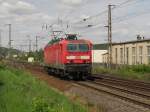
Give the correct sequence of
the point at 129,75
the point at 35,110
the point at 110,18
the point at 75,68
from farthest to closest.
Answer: the point at 110,18, the point at 129,75, the point at 75,68, the point at 35,110

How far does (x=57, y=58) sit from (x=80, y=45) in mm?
2875

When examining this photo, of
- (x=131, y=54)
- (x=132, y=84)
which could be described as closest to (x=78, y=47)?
(x=132, y=84)

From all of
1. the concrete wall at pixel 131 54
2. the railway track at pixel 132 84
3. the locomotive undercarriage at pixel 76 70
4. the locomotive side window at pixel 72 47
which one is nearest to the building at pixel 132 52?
the concrete wall at pixel 131 54

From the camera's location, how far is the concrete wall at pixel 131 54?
59384mm

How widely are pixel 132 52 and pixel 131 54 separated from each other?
1.45ft

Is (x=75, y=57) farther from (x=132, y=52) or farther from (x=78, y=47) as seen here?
(x=132, y=52)

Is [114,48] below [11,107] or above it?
above

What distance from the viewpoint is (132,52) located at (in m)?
64.3

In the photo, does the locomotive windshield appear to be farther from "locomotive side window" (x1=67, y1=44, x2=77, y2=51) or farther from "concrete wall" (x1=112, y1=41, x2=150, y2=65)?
"concrete wall" (x1=112, y1=41, x2=150, y2=65)

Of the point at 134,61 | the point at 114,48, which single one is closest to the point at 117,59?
the point at 114,48

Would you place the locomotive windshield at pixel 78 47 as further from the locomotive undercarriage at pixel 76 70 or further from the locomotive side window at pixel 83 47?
the locomotive undercarriage at pixel 76 70

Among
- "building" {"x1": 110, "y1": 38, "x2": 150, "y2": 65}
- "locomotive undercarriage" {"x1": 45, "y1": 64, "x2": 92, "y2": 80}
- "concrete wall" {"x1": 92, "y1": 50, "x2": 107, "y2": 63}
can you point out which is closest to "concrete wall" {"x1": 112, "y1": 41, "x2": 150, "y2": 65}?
"building" {"x1": 110, "y1": 38, "x2": 150, "y2": 65}

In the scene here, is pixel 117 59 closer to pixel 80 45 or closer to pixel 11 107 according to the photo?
pixel 80 45

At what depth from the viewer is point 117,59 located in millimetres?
71500
